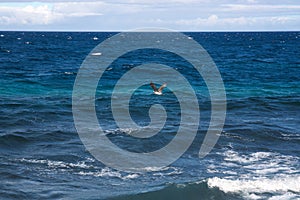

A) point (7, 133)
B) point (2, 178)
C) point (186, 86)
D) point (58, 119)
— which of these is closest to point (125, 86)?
point (186, 86)

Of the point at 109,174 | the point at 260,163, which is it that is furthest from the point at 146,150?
the point at 260,163

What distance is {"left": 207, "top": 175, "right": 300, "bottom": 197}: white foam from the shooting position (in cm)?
1969

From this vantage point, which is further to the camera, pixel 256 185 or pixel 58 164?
pixel 58 164

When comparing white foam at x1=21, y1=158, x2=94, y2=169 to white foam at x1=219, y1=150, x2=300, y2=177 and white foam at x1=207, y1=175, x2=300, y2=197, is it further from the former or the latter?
white foam at x1=219, y1=150, x2=300, y2=177

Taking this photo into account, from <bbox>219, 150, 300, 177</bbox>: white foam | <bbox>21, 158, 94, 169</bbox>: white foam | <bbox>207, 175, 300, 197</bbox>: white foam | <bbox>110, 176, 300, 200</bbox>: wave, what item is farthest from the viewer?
<bbox>21, 158, 94, 169</bbox>: white foam

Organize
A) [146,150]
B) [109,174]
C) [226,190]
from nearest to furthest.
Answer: [226,190], [109,174], [146,150]

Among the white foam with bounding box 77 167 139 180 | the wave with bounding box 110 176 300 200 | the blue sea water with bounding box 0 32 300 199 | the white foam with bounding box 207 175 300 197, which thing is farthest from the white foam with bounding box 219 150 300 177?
the white foam with bounding box 77 167 139 180

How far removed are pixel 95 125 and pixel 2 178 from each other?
1164cm

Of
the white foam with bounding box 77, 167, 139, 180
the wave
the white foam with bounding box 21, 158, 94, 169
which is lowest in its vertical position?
the wave

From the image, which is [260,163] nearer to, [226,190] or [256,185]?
[256,185]

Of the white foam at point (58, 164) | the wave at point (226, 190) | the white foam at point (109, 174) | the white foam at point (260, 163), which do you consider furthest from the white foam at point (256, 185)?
the white foam at point (58, 164)

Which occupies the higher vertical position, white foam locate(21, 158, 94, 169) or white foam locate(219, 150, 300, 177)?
white foam locate(21, 158, 94, 169)

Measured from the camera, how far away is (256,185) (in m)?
20.4

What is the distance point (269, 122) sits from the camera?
3369 cm
